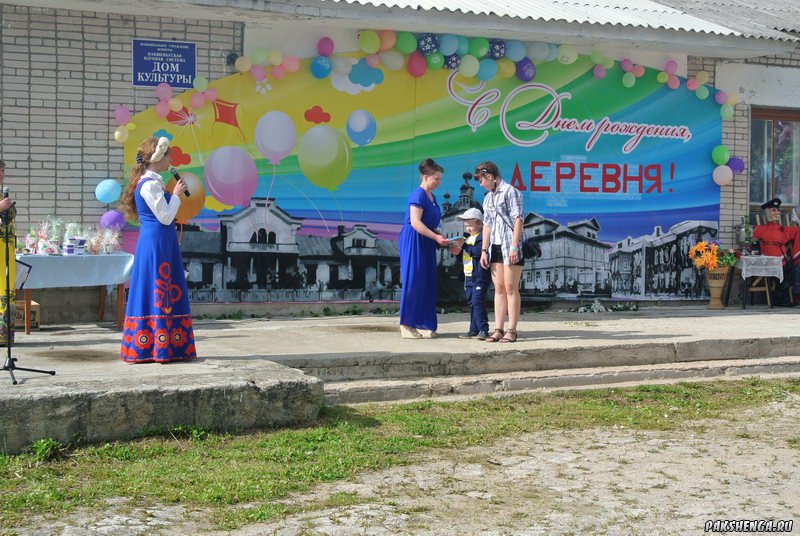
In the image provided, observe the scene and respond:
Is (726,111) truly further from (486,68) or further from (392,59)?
(392,59)

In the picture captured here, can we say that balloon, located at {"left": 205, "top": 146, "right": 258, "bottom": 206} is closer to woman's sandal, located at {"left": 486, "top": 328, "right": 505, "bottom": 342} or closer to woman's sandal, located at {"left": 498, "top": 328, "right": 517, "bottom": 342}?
woman's sandal, located at {"left": 486, "top": 328, "right": 505, "bottom": 342}

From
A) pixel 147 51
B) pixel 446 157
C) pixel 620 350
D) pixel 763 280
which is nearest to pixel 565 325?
pixel 620 350

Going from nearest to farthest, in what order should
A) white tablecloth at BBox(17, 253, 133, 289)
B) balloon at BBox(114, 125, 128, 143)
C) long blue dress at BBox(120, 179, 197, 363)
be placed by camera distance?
long blue dress at BBox(120, 179, 197, 363), white tablecloth at BBox(17, 253, 133, 289), balloon at BBox(114, 125, 128, 143)

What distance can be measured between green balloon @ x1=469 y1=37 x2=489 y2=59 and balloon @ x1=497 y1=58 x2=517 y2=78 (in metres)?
0.35

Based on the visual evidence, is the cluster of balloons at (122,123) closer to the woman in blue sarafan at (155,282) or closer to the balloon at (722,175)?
the woman in blue sarafan at (155,282)

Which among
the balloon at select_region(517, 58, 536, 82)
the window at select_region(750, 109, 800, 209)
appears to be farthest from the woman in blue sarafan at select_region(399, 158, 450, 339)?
the window at select_region(750, 109, 800, 209)

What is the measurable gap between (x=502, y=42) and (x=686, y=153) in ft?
10.9

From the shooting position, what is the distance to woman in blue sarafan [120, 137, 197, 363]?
7305 millimetres

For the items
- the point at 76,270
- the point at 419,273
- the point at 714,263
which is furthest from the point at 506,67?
the point at 76,270

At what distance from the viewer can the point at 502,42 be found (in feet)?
42.8

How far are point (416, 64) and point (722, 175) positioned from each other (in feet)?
16.1

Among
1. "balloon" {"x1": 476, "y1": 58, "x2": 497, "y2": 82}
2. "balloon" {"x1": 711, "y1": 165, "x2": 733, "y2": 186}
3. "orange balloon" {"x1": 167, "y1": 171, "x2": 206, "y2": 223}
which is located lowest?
"orange balloon" {"x1": 167, "y1": 171, "x2": 206, "y2": 223}

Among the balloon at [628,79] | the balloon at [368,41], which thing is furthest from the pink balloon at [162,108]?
the balloon at [628,79]

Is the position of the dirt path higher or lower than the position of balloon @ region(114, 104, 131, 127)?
lower
